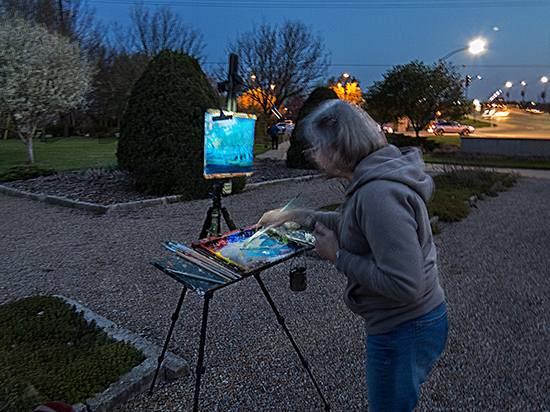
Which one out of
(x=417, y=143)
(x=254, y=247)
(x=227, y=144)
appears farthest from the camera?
(x=417, y=143)

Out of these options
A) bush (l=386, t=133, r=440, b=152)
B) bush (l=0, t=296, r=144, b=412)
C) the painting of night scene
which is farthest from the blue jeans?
bush (l=386, t=133, r=440, b=152)

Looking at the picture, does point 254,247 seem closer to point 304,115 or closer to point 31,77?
point 304,115

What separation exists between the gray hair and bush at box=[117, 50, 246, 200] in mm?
6573

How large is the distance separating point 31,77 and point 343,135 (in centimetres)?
1488

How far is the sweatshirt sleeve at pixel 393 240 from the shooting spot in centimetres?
128

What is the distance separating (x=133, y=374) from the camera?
2512 millimetres

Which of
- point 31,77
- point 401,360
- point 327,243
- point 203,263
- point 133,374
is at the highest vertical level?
point 31,77

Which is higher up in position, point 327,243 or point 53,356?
point 327,243

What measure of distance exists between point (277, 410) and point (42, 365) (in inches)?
61.8

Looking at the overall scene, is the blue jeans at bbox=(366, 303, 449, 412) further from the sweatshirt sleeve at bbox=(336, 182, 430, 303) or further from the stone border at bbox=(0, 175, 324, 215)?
the stone border at bbox=(0, 175, 324, 215)

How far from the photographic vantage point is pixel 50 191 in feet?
29.4

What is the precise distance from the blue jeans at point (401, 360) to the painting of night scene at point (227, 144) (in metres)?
2.07

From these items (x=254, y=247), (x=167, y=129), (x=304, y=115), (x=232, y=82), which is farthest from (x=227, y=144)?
(x=304, y=115)

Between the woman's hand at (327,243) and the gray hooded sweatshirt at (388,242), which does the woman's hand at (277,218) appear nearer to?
the woman's hand at (327,243)
